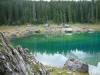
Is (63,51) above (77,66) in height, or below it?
below

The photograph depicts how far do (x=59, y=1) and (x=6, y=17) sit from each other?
53.2 metres

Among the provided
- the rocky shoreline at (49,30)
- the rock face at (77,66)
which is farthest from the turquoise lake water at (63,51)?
the rocky shoreline at (49,30)

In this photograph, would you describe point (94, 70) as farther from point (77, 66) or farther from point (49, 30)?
point (49, 30)

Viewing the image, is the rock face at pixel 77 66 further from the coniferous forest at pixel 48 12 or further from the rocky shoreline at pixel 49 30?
the coniferous forest at pixel 48 12

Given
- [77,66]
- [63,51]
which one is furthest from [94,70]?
[63,51]

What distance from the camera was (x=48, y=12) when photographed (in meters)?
134

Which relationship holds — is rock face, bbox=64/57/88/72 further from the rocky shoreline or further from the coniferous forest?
the coniferous forest

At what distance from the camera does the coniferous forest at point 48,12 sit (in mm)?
122750

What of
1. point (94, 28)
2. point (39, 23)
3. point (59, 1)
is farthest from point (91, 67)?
point (59, 1)

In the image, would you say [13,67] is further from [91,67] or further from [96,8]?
[96,8]

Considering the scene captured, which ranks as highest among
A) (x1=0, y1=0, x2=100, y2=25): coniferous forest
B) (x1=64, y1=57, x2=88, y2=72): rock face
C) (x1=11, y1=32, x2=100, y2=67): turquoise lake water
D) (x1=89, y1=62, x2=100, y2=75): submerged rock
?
(x1=0, y1=0, x2=100, y2=25): coniferous forest

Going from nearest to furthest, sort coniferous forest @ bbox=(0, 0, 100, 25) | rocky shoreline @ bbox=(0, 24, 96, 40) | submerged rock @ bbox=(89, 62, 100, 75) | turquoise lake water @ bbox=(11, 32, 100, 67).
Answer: submerged rock @ bbox=(89, 62, 100, 75), turquoise lake water @ bbox=(11, 32, 100, 67), rocky shoreline @ bbox=(0, 24, 96, 40), coniferous forest @ bbox=(0, 0, 100, 25)

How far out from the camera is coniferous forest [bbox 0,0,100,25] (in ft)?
403

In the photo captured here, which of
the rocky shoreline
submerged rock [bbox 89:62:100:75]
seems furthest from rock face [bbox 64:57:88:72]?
the rocky shoreline
